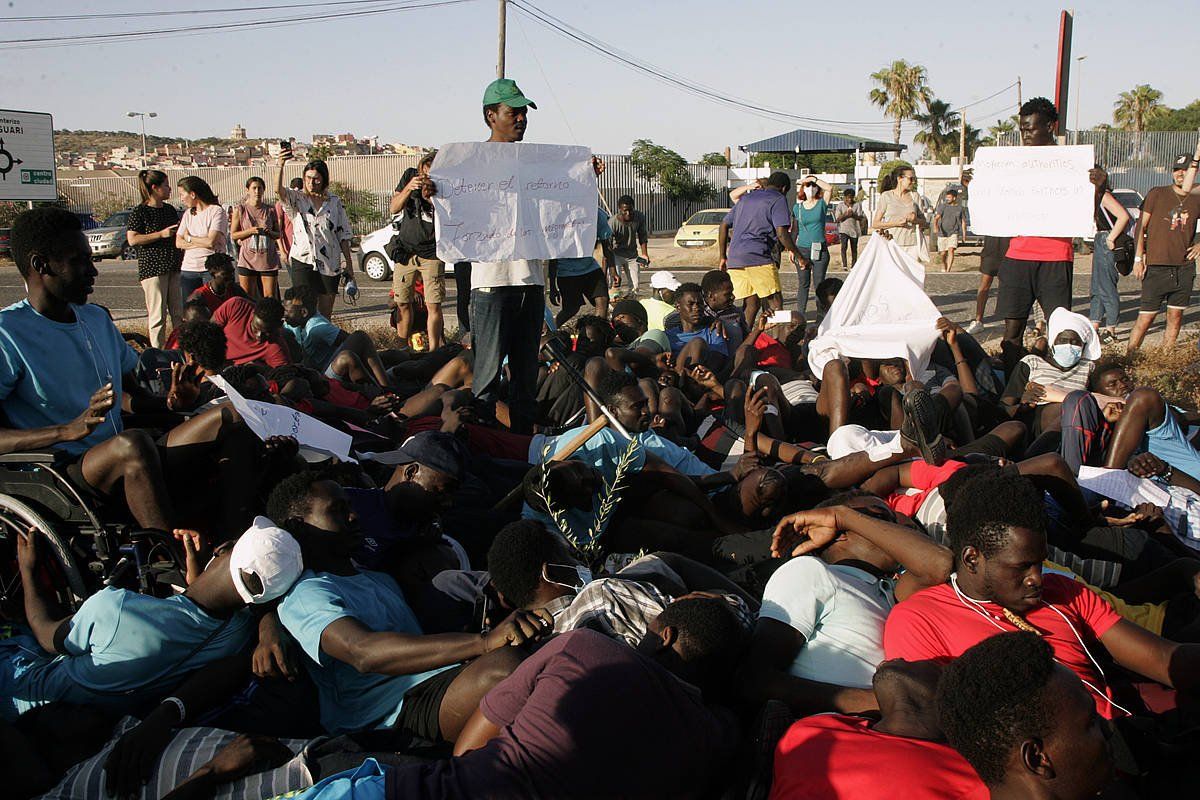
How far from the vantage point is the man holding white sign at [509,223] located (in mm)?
6180

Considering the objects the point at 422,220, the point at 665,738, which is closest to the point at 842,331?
the point at 422,220

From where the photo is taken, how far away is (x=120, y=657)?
10.5 feet

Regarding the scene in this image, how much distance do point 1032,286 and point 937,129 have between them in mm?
54697

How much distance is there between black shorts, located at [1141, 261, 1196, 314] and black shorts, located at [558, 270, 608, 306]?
18.7 feet

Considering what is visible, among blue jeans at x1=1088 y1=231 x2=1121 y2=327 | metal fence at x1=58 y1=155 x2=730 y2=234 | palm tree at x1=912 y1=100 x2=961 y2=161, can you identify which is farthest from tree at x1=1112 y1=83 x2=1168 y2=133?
blue jeans at x1=1088 y1=231 x2=1121 y2=327

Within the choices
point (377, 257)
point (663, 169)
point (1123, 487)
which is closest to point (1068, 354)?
point (1123, 487)

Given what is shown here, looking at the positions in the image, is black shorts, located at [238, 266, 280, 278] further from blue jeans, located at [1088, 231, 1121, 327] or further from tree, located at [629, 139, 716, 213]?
tree, located at [629, 139, 716, 213]

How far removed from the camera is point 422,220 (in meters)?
9.05

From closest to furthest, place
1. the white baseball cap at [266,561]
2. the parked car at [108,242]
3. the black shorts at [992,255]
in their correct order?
the white baseball cap at [266,561] → the black shorts at [992,255] → the parked car at [108,242]

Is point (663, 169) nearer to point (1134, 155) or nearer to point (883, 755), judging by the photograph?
point (1134, 155)

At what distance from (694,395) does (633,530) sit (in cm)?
268

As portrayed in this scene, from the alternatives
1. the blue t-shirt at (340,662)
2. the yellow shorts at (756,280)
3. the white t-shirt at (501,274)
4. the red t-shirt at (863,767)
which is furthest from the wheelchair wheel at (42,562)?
the yellow shorts at (756,280)

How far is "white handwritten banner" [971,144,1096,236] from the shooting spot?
7.46 m

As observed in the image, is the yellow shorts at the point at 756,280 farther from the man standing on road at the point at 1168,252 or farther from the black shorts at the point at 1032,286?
the man standing on road at the point at 1168,252
